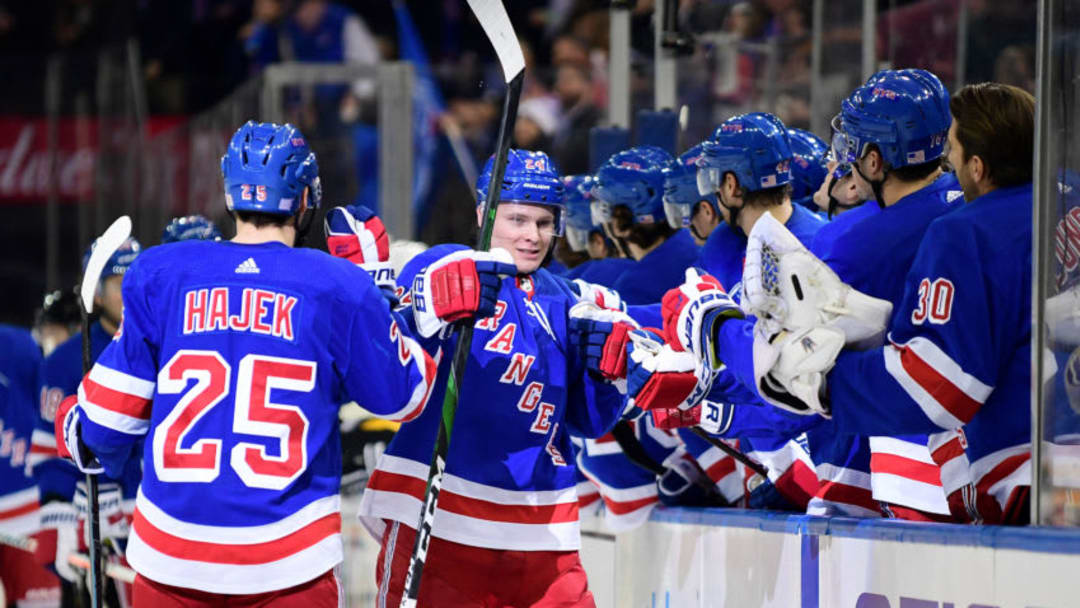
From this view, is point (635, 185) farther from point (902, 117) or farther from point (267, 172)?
point (267, 172)

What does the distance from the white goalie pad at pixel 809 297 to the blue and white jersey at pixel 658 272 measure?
147 cm

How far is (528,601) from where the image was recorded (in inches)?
132

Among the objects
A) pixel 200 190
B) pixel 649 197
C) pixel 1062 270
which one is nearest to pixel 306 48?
pixel 200 190

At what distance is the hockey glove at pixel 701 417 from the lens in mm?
3697

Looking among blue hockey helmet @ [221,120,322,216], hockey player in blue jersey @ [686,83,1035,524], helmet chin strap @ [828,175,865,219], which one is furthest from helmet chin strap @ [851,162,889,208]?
blue hockey helmet @ [221,120,322,216]

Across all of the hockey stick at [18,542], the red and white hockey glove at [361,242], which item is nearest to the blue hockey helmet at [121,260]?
the hockey stick at [18,542]

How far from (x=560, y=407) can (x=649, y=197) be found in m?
1.30

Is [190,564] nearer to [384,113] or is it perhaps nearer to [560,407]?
[560,407]

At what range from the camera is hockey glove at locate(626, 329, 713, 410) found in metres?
3.29

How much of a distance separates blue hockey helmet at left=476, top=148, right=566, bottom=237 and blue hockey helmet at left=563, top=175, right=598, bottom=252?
1.76 meters

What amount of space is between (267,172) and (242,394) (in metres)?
0.42

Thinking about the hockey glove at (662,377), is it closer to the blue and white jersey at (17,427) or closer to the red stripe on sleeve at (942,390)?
the red stripe on sleeve at (942,390)

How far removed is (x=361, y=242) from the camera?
3539 mm

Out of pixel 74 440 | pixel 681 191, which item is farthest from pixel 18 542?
pixel 74 440
